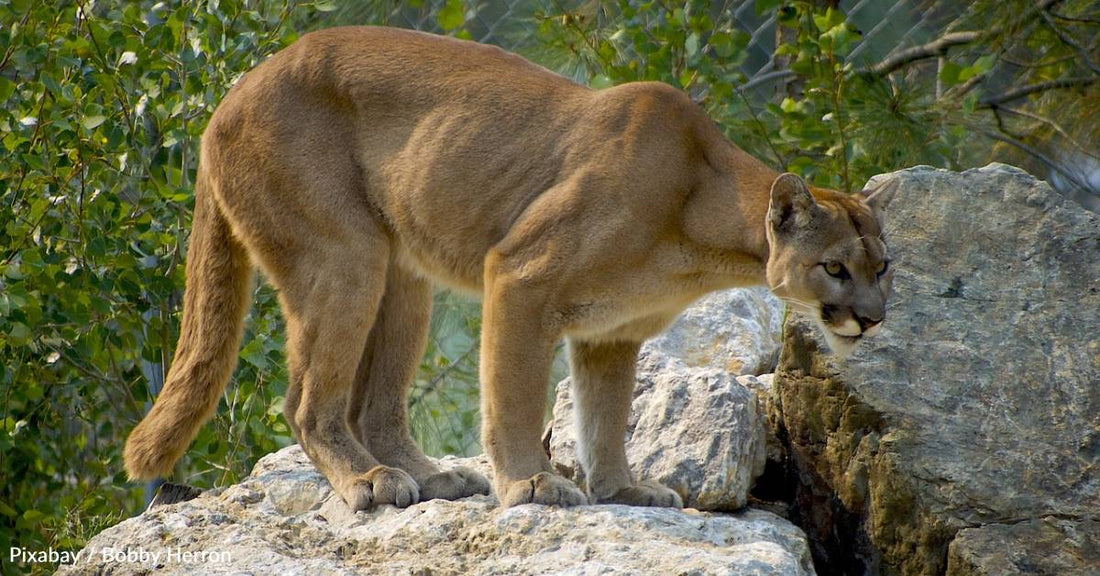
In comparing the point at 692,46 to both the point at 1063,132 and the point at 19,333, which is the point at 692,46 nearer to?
the point at 1063,132

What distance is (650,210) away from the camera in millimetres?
4516

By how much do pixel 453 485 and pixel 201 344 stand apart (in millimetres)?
1061

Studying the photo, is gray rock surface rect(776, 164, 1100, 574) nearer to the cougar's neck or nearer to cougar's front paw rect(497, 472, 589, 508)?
the cougar's neck

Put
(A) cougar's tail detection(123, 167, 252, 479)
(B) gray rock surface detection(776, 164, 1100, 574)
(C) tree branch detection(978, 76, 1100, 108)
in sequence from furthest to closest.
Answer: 1. (C) tree branch detection(978, 76, 1100, 108)
2. (A) cougar's tail detection(123, 167, 252, 479)
3. (B) gray rock surface detection(776, 164, 1100, 574)

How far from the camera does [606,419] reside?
4664 millimetres

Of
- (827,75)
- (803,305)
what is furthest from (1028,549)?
(827,75)

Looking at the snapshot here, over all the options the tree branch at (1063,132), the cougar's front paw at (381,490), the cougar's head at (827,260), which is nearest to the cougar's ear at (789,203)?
the cougar's head at (827,260)

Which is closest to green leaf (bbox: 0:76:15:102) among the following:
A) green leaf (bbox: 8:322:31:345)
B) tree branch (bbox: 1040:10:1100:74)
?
green leaf (bbox: 8:322:31:345)

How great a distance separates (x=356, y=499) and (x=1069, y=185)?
13.2 feet

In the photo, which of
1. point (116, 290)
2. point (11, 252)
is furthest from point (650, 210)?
point (11, 252)

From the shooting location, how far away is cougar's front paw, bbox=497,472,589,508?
4.29 metres

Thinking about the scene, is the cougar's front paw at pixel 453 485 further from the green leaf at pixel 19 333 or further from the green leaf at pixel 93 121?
the green leaf at pixel 93 121

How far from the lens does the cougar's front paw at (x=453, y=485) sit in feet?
15.3

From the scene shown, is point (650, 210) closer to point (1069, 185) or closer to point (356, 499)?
point (356, 499)
